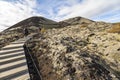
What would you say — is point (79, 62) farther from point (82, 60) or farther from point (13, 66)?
point (13, 66)

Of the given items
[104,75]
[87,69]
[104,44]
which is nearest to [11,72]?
[87,69]

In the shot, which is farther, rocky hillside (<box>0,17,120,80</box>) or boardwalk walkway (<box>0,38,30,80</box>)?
boardwalk walkway (<box>0,38,30,80</box>)

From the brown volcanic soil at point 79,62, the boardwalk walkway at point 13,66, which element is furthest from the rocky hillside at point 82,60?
the boardwalk walkway at point 13,66

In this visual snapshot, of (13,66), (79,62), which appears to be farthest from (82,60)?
(13,66)

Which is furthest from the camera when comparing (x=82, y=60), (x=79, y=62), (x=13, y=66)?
(x=13, y=66)

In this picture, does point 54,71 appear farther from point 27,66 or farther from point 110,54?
point 110,54

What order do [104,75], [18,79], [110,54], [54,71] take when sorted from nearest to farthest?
[104,75] → [18,79] → [54,71] → [110,54]

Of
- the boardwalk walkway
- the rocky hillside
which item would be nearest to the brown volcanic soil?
the rocky hillside

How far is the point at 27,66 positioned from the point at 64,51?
2.70 meters

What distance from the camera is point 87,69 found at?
8.66 m

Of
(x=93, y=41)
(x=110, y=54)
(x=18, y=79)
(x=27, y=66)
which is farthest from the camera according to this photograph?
(x=93, y=41)

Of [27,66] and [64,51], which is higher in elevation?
[64,51]

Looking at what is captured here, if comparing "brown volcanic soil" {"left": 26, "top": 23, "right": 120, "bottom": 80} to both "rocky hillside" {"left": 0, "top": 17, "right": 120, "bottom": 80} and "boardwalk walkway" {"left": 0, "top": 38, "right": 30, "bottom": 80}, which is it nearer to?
"rocky hillside" {"left": 0, "top": 17, "right": 120, "bottom": 80}

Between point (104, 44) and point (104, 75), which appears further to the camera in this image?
point (104, 44)
